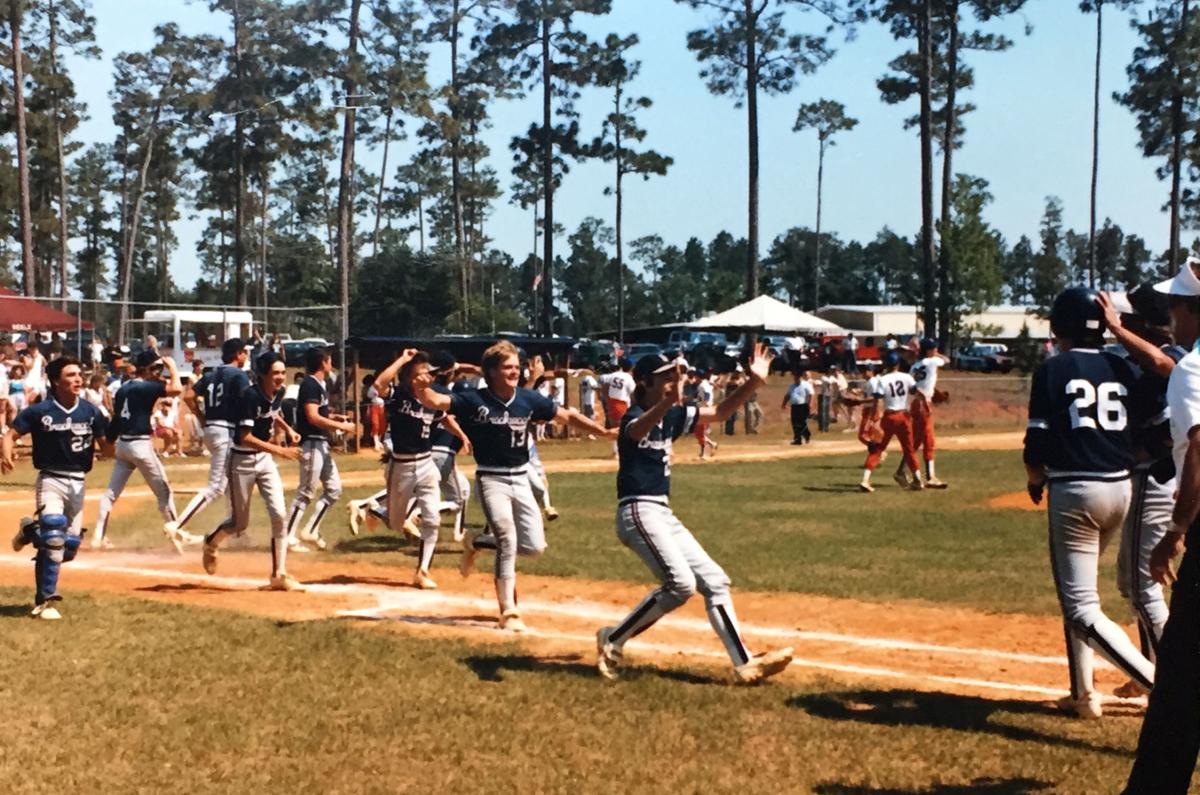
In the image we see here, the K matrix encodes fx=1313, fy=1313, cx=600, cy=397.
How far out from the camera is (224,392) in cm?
1380

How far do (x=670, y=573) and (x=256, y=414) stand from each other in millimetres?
5358

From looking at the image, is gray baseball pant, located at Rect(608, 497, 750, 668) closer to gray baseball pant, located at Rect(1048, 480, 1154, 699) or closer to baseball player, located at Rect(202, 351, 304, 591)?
gray baseball pant, located at Rect(1048, 480, 1154, 699)

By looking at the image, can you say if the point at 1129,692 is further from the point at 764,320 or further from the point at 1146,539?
the point at 764,320

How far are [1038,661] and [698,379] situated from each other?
2104 centimetres

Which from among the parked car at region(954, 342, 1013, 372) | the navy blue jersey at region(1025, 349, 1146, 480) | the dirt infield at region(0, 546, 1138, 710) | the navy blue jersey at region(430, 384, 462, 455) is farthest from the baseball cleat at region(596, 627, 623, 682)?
the parked car at region(954, 342, 1013, 372)

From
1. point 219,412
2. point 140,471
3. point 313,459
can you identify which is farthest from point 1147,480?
point 140,471

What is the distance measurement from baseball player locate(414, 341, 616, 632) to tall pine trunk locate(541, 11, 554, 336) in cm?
4209

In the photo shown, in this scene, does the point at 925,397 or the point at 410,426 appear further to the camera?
the point at 925,397

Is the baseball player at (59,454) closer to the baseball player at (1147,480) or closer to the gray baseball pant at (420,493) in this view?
the gray baseball pant at (420,493)

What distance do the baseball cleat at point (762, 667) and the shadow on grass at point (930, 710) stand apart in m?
0.28

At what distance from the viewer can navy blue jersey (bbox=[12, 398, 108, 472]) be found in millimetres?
10656

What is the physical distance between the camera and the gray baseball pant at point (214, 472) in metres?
13.9

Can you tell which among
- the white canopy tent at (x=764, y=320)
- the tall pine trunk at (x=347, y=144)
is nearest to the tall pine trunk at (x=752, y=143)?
the white canopy tent at (x=764, y=320)

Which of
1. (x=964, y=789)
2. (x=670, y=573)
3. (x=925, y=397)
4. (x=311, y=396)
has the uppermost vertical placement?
(x=311, y=396)
